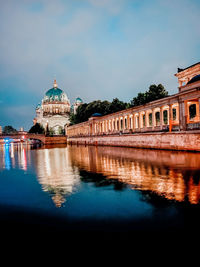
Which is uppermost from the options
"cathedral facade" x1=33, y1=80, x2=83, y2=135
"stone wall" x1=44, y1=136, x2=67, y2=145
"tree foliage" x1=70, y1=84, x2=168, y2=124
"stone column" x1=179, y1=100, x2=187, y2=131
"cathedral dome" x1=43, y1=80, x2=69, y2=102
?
"cathedral dome" x1=43, y1=80, x2=69, y2=102

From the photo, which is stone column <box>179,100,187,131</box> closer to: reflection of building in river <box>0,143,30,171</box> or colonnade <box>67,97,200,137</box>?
colonnade <box>67,97,200,137</box>

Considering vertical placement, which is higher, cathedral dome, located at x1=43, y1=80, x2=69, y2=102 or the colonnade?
cathedral dome, located at x1=43, y1=80, x2=69, y2=102

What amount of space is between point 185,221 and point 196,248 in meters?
1.24

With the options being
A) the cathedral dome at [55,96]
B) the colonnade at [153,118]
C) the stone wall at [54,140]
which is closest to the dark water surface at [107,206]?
the colonnade at [153,118]

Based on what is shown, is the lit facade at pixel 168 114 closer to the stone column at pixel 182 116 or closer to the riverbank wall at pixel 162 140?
the stone column at pixel 182 116

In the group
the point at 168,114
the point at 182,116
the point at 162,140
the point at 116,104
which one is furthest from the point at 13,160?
the point at 116,104

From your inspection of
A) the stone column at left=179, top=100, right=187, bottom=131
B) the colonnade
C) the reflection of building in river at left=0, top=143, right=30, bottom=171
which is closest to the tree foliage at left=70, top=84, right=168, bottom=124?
the colonnade

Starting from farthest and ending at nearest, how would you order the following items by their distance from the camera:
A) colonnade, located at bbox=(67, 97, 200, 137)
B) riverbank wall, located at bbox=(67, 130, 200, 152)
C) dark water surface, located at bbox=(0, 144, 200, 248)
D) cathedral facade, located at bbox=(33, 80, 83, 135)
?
cathedral facade, located at bbox=(33, 80, 83, 135), colonnade, located at bbox=(67, 97, 200, 137), riverbank wall, located at bbox=(67, 130, 200, 152), dark water surface, located at bbox=(0, 144, 200, 248)

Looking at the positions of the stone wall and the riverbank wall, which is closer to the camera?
the riverbank wall

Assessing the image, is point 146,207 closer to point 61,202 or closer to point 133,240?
point 133,240

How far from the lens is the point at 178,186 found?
28.0ft

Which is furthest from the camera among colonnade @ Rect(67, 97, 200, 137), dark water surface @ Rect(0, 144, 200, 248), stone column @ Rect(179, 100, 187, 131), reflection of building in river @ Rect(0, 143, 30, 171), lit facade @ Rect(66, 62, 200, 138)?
colonnade @ Rect(67, 97, 200, 137)

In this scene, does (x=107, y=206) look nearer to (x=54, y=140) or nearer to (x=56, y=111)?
(x=54, y=140)

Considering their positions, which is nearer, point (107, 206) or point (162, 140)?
point (107, 206)
